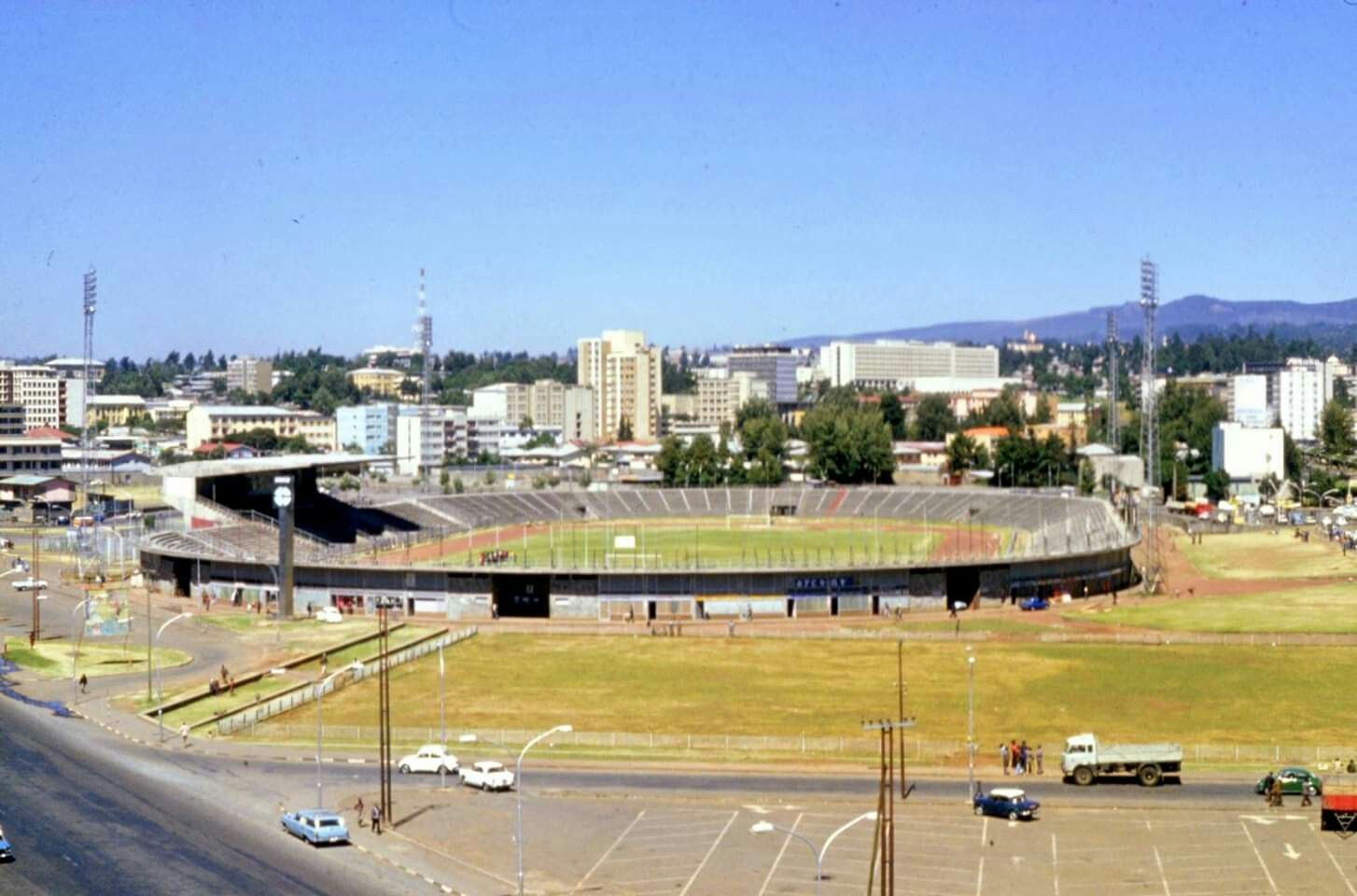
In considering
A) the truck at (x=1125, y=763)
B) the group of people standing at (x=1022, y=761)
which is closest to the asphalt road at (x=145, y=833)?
the group of people standing at (x=1022, y=761)

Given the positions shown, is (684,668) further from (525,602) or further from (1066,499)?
(1066,499)

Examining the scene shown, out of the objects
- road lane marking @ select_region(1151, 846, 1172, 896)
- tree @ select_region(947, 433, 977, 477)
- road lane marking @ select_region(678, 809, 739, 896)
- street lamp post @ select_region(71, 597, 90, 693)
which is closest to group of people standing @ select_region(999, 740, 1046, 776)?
road lane marking @ select_region(1151, 846, 1172, 896)

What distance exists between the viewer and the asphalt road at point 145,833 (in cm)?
3969

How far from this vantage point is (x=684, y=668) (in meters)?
71.7

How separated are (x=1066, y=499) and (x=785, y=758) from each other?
88437 mm

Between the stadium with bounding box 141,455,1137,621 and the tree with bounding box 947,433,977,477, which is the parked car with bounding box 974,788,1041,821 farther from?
the tree with bounding box 947,433,977,477

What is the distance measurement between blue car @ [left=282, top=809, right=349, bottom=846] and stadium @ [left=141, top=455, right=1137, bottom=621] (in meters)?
44.5

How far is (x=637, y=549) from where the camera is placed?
119 meters

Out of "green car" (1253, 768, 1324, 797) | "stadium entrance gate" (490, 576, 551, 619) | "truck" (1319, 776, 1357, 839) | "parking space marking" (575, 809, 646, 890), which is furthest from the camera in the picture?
"stadium entrance gate" (490, 576, 551, 619)

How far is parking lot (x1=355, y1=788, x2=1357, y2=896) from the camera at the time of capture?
3972 centimetres

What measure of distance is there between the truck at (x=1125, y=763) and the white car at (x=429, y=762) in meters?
17.9

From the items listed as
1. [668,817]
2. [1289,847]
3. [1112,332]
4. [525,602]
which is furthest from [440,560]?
[1112,332]

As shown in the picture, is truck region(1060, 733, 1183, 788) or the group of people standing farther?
the group of people standing

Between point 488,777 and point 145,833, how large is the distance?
32.4ft
